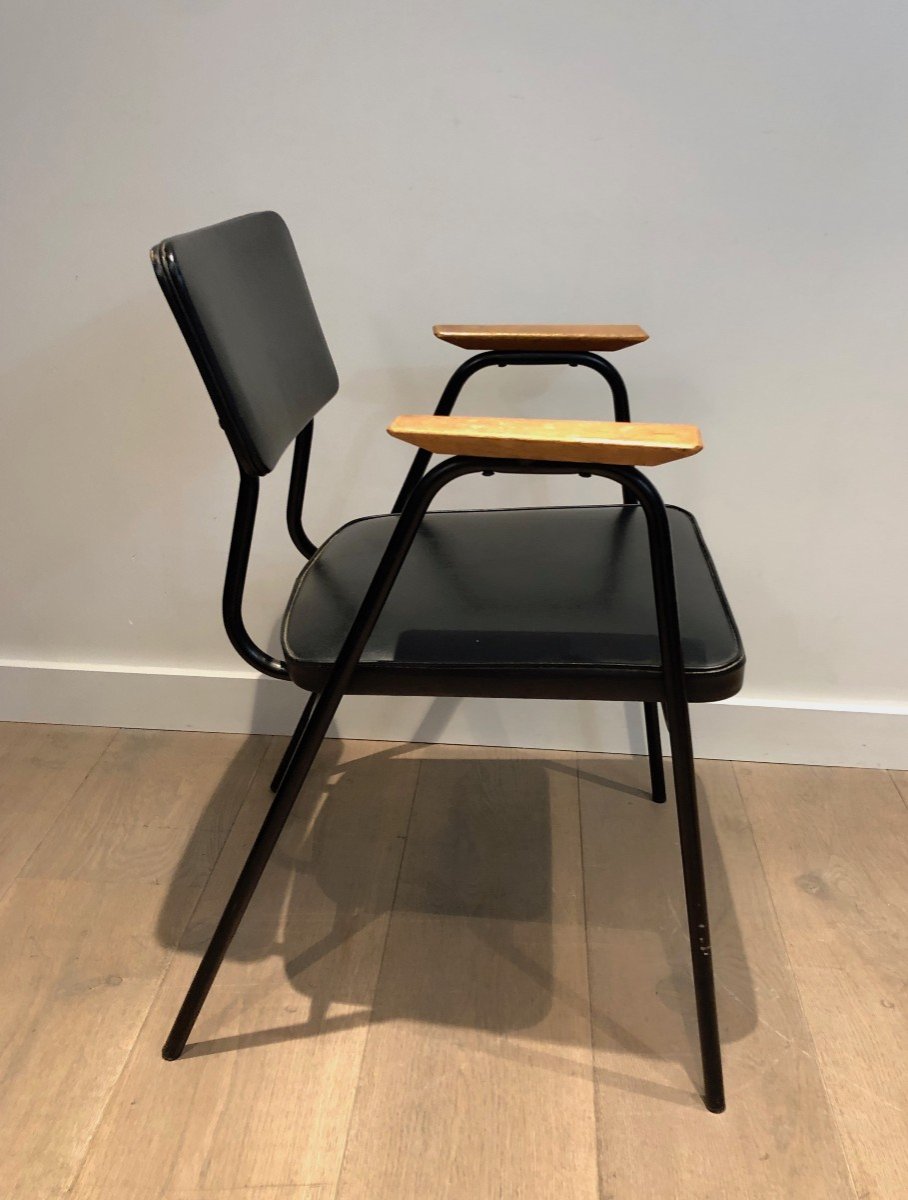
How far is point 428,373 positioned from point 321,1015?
838mm

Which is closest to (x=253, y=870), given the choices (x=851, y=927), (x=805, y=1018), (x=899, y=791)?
(x=805, y=1018)

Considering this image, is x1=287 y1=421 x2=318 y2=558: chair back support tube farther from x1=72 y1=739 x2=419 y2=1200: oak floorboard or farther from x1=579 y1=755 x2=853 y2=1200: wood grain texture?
x1=579 y1=755 x2=853 y2=1200: wood grain texture

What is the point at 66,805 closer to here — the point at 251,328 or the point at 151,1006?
the point at 151,1006

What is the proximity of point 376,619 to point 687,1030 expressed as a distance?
62 centimetres

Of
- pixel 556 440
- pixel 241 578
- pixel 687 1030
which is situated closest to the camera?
pixel 556 440

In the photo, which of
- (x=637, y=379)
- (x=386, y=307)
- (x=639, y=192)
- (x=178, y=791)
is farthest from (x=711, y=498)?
(x=178, y=791)

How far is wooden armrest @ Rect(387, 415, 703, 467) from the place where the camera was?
2.27 feet

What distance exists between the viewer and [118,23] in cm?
109

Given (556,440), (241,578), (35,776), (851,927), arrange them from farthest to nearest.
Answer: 1. (35,776)
2. (851,927)
3. (241,578)
4. (556,440)

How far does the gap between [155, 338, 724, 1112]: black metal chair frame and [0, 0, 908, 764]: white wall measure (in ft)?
0.61

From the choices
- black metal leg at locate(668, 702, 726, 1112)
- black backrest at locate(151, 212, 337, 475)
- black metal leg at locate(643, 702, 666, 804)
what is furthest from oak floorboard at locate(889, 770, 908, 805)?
black backrest at locate(151, 212, 337, 475)

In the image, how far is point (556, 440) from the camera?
27.3 inches

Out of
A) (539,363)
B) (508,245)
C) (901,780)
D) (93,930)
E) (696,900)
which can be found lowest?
(901,780)

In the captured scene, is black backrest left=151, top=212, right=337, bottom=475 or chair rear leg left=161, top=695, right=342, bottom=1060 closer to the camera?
black backrest left=151, top=212, right=337, bottom=475
